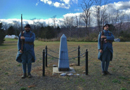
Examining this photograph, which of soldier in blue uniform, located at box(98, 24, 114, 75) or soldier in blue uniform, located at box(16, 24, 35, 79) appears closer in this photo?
soldier in blue uniform, located at box(16, 24, 35, 79)

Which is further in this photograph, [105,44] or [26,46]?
[105,44]

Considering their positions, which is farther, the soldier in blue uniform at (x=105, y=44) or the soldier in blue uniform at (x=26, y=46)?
the soldier in blue uniform at (x=105, y=44)

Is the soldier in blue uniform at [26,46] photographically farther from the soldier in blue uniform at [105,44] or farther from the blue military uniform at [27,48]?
the soldier in blue uniform at [105,44]

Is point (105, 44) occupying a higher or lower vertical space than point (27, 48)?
higher

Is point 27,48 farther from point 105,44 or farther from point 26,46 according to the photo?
point 105,44

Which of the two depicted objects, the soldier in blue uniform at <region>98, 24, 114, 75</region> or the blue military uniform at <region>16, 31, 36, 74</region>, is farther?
the soldier in blue uniform at <region>98, 24, 114, 75</region>

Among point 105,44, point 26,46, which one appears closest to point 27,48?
point 26,46

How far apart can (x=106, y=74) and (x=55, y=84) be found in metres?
2.31

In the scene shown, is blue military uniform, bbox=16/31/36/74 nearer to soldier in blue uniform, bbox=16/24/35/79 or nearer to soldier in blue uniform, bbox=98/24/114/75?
soldier in blue uniform, bbox=16/24/35/79

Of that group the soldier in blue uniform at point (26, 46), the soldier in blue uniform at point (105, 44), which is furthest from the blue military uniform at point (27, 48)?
the soldier in blue uniform at point (105, 44)

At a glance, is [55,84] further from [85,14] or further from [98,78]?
[85,14]

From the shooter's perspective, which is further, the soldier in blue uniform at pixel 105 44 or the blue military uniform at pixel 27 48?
the soldier in blue uniform at pixel 105 44

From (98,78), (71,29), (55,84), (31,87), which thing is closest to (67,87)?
(55,84)

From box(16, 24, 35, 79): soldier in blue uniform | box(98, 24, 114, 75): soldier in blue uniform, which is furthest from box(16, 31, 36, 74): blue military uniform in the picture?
box(98, 24, 114, 75): soldier in blue uniform
